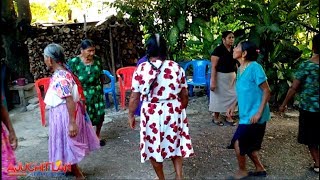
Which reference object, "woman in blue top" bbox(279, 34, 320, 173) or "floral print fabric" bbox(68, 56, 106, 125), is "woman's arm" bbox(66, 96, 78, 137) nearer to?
"floral print fabric" bbox(68, 56, 106, 125)

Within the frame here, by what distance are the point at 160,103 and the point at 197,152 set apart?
5.05 feet

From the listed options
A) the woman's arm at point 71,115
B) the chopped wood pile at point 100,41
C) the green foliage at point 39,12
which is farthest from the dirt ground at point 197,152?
the green foliage at point 39,12

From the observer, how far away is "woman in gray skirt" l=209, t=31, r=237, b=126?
17.7 feet

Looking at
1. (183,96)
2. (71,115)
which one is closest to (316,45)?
(183,96)

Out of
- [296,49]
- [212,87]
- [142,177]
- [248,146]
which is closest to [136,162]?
[142,177]

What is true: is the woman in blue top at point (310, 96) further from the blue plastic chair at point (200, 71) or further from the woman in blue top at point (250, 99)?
the blue plastic chair at point (200, 71)

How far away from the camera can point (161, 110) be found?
3.41 meters

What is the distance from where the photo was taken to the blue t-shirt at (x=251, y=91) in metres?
3.52

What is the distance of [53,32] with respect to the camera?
29.9 ft

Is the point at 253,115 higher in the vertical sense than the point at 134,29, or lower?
lower

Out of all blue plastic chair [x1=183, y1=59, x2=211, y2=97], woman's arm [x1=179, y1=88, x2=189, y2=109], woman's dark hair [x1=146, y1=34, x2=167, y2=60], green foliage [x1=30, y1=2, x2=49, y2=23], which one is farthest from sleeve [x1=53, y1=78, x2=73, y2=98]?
green foliage [x1=30, y1=2, x2=49, y2=23]

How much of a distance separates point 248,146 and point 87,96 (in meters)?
2.20

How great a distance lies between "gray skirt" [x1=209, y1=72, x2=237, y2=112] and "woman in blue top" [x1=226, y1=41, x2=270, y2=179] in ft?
6.22

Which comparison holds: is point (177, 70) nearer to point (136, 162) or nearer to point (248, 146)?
point (248, 146)
